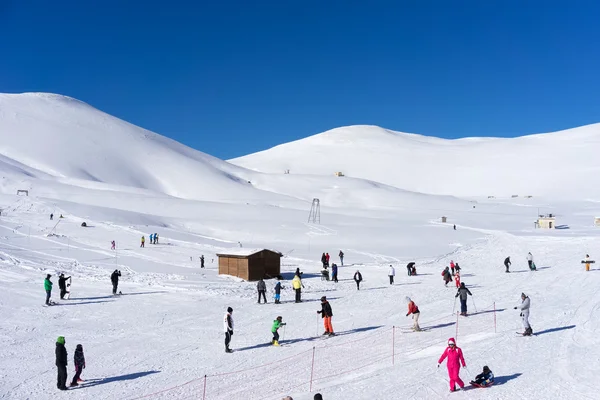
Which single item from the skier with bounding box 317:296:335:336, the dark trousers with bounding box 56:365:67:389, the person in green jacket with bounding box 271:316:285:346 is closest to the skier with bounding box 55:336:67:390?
the dark trousers with bounding box 56:365:67:389

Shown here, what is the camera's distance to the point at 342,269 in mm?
31625

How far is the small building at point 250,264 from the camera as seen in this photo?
27438mm

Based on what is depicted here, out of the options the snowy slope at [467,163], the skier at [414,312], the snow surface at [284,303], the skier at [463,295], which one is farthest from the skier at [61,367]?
the snowy slope at [467,163]

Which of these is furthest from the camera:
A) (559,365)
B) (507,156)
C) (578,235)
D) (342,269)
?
(507,156)

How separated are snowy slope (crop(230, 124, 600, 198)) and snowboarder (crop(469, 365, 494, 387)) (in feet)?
373

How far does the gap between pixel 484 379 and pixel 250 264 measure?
701 inches

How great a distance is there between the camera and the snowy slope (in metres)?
132

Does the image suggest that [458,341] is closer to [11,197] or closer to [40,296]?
[40,296]

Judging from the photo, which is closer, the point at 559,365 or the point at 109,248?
the point at 559,365

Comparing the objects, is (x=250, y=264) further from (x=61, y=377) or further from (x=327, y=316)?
(x=61, y=377)

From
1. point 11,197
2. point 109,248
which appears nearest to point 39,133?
point 11,197

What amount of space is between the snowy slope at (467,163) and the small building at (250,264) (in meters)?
101

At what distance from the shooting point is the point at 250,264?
2739cm

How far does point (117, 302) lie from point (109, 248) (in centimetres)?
1760
